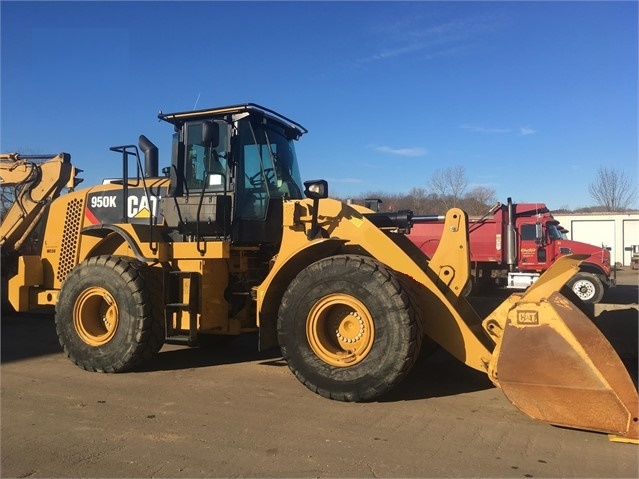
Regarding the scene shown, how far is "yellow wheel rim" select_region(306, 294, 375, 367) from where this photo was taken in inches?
206

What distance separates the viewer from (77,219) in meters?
7.76

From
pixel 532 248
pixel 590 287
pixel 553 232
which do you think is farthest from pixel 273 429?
pixel 553 232

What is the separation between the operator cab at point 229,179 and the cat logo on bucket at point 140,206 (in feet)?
2.16

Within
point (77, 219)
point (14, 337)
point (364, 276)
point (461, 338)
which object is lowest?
point (14, 337)

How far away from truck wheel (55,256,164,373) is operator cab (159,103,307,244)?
88 cm

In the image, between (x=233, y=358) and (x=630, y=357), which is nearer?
(x=630, y=357)

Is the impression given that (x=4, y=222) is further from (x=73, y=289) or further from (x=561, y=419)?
(x=561, y=419)

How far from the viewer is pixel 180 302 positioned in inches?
257

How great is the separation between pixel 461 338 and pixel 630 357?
2.05m

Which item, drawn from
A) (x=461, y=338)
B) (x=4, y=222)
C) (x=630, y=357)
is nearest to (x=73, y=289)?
(x=461, y=338)

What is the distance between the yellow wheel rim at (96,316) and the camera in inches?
257

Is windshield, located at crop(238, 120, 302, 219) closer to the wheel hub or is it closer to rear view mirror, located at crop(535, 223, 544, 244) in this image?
rear view mirror, located at crop(535, 223, 544, 244)

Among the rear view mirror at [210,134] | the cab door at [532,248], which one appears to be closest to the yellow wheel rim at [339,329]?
the rear view mirror at [210,134]

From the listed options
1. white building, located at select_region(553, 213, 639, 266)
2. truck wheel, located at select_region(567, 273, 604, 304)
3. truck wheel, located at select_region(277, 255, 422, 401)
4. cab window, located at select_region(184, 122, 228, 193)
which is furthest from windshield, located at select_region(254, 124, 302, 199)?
white building, located at select_region(553, 213, 639, 266)
